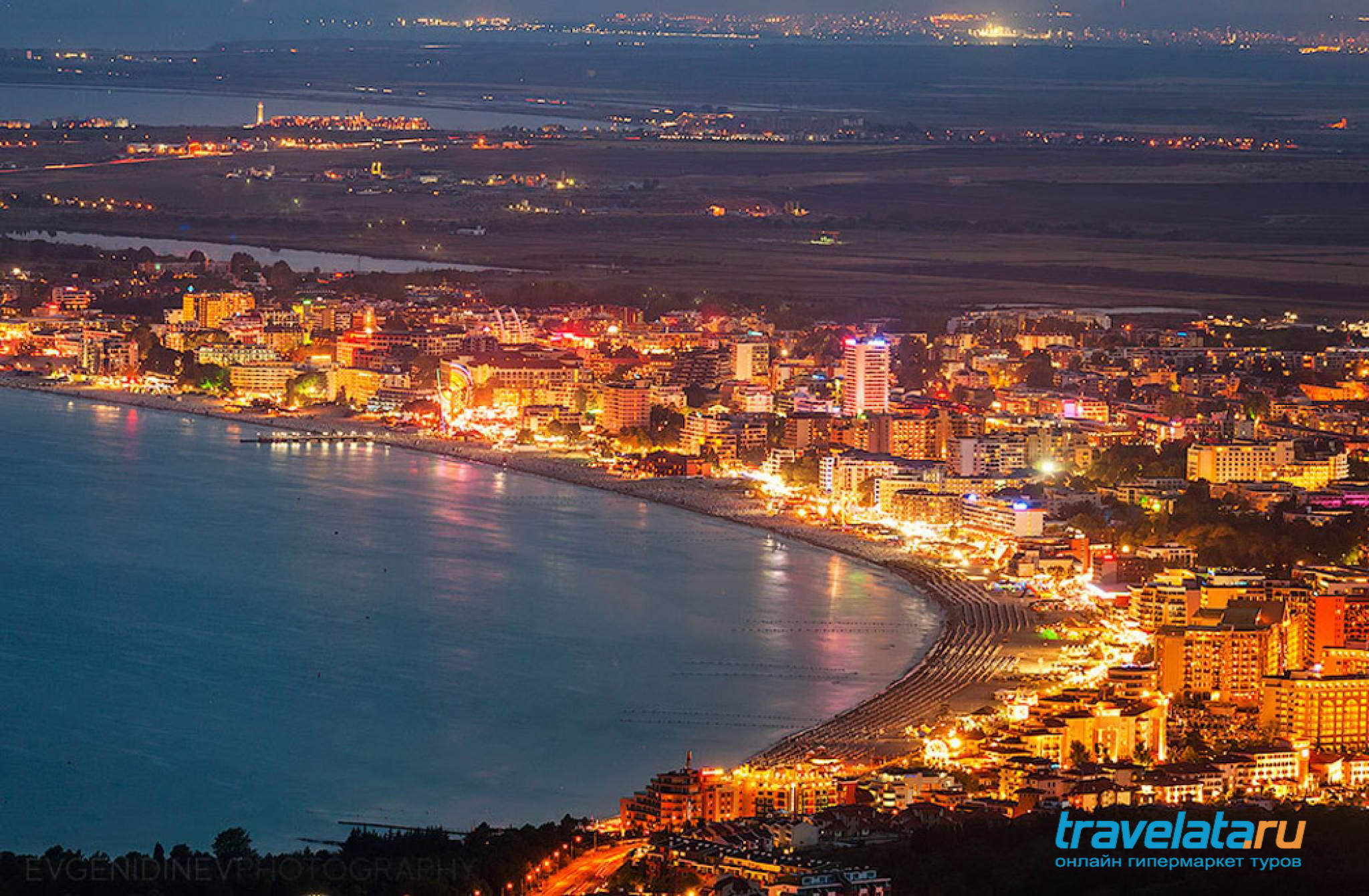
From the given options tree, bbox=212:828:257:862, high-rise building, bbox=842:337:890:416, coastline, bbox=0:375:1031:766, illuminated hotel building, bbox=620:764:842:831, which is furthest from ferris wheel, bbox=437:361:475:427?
tree, bbox=212:828:257:862

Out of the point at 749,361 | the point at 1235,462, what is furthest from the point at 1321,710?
the point at 749,361

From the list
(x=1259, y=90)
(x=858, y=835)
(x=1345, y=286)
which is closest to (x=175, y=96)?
(x=1259, y=90)

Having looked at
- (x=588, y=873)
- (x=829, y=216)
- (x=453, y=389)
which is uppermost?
(x=829, y=216)

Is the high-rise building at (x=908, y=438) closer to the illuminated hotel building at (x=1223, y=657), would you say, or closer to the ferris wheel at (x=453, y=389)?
the ferris wheel at (x=453, y=389)

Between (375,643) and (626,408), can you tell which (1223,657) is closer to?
(375,643)

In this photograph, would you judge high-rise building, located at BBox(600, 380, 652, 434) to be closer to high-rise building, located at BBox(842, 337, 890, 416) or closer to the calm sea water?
high-rise building, located at BBox(842, 337, 890, 416)

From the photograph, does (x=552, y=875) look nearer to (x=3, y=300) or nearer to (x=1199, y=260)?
(x=3, y=300)
